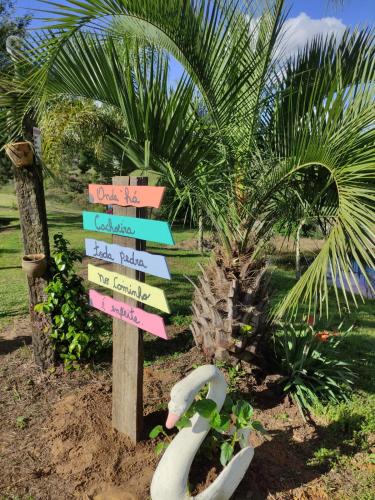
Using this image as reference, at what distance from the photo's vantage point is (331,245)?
2.05m

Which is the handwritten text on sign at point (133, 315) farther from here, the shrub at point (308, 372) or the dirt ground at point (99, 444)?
the shrub at point (308, 372)

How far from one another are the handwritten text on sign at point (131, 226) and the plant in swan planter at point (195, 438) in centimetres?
73

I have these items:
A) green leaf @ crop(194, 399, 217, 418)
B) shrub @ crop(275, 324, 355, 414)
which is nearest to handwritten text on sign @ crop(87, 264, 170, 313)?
green leaf @ crop(194, 399, 217, 418)

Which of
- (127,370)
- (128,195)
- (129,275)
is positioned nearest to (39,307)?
(127,370)

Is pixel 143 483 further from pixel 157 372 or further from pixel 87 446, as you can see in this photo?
pixel 157 372

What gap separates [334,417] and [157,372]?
141cm

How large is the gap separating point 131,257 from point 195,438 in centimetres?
99

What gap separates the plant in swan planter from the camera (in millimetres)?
1892

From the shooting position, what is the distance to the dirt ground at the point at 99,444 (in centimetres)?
219

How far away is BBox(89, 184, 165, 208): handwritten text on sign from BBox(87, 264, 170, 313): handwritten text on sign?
16.7 inches

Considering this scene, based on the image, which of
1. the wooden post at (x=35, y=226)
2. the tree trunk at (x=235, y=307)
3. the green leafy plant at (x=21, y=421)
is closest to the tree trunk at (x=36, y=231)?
the wooden post at (x=35, y=226)

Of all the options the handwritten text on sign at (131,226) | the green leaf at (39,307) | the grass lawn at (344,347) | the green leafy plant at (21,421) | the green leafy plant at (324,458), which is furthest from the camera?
the green leaf at (39,307)

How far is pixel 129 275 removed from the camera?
2301 mm

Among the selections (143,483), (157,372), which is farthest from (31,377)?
(143,483)
